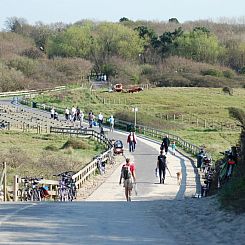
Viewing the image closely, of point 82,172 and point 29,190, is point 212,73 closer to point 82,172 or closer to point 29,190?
point 82,172

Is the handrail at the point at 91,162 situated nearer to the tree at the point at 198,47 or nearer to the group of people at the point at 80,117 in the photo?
the group of people at the point at 80,117

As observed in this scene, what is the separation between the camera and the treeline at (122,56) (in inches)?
4375

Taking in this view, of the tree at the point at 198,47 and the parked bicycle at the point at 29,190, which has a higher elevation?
the tree at the point at 198,47

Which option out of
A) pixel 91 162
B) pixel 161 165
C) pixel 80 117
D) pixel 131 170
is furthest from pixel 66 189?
pixel 80 117

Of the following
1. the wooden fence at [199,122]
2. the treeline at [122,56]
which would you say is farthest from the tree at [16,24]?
the wooden fence at [199,122]

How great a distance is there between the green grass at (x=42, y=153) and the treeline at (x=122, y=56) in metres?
48.1

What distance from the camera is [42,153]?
42750 millimetres

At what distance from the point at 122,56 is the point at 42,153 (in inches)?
3750

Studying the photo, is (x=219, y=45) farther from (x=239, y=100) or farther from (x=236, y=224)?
(x=236, y=224)

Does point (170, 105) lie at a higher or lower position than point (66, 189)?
lower

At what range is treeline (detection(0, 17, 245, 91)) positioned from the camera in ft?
365

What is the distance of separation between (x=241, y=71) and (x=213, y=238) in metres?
121

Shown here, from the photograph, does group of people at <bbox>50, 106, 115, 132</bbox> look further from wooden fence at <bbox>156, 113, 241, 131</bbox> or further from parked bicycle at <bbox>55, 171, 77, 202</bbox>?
parked bicycle at <bbox>55, 171, 77, 202</bbox>

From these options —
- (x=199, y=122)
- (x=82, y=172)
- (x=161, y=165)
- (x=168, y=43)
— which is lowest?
(x=199, y=122)
